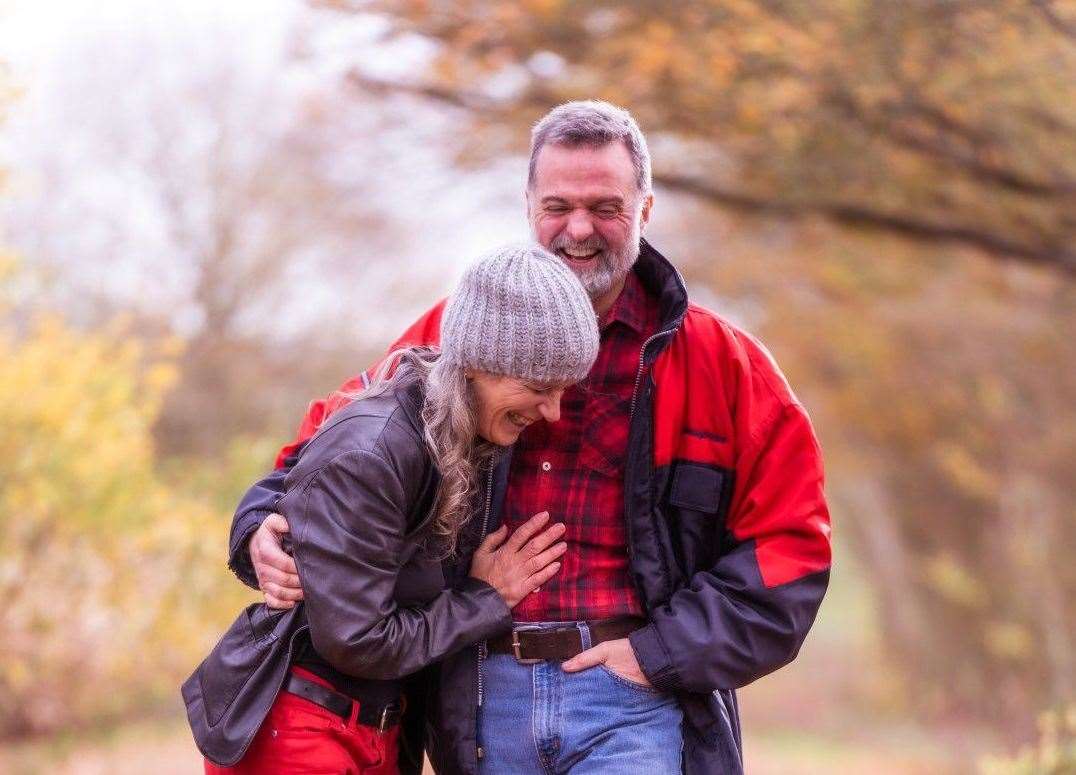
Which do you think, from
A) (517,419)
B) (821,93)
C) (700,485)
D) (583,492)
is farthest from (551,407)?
(821,93)

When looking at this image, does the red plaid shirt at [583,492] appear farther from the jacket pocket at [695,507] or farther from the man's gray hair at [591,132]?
the man's gray hair at [591,132]

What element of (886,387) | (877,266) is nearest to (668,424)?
(877,266)

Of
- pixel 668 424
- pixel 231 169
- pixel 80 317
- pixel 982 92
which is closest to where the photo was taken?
pixel 668 424

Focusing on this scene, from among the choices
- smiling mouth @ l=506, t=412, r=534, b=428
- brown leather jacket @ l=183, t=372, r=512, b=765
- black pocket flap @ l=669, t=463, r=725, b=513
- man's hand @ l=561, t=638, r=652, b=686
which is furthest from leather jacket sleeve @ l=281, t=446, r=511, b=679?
black pocket flap @ l=669, t=463, r=725, b=513

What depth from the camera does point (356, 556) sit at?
319 cm

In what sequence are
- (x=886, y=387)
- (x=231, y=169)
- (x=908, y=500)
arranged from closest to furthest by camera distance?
(x=231, y=169) → (x=886, y=387) → (x=908, y=500)

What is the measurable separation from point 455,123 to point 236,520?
634 cm

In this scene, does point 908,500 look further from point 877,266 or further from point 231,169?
point 231,169

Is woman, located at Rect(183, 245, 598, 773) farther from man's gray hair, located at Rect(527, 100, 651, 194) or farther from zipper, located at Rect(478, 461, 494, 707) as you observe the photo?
man's gray hair, located at Rect(527, 100, 651, 194)

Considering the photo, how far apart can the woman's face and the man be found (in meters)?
0.26

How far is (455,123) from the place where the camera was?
9641mm

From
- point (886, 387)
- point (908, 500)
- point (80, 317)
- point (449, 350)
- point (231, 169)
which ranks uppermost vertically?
point (449, 350)

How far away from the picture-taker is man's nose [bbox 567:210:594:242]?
3.60 m

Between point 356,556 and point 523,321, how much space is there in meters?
0.59
